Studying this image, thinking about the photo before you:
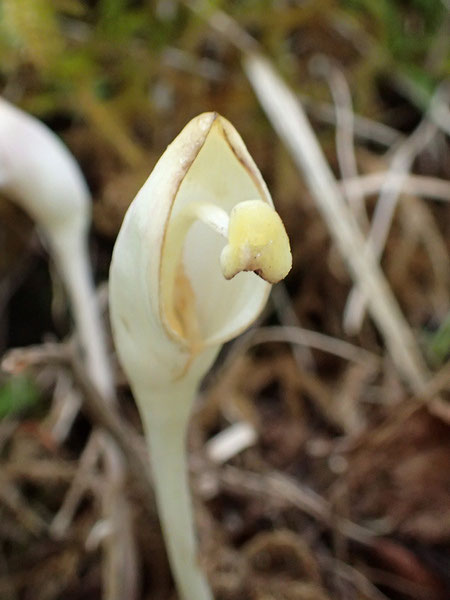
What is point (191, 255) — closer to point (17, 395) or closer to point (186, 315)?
point (186, 315)

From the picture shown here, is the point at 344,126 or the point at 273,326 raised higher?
the point at 344,126

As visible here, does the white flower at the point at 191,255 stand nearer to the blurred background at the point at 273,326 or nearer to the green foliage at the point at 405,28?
the blurred background at the point at 273,326

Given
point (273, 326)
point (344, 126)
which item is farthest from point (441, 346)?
point (344, 126)

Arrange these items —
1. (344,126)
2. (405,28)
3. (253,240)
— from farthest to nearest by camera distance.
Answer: (405,28)
(344,126)
(253,240)

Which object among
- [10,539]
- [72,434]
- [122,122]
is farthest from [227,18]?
[10,539]

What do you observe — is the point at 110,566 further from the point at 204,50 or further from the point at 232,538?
the point at 204,50

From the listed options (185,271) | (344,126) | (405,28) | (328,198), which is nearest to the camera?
(185,271)
